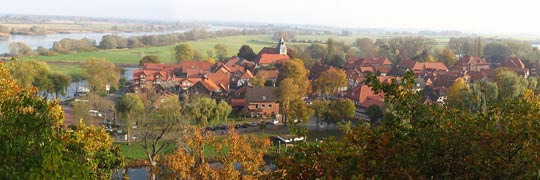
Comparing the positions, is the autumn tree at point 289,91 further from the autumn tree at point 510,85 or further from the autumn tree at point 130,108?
the autumn tree at point 510,85

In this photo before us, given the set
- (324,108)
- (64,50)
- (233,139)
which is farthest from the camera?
(64,50)

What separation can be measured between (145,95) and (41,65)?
24.2 feet

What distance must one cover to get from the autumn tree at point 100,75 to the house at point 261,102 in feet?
33.7

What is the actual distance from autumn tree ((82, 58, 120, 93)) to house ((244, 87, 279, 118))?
1027 centimetres

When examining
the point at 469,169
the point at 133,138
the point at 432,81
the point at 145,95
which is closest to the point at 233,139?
the point at 469,169

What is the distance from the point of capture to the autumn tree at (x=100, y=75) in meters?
35.9

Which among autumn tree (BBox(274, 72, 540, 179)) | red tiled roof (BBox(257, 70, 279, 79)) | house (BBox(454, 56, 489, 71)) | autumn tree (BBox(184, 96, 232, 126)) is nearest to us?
autumn tree (BBox(274, 72, 540, 179))

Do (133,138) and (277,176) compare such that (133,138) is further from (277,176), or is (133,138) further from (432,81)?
(432,81)

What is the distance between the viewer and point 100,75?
1468 inches

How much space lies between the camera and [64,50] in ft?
246

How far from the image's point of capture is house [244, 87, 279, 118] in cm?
3400

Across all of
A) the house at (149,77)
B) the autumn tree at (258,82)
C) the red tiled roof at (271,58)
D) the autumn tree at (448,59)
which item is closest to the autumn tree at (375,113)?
the autumn tree at (258,82)

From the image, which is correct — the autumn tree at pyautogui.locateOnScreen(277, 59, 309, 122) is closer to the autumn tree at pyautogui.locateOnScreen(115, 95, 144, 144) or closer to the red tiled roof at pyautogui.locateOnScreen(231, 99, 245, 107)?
the red tiled roof at pyautogui.locateOnScreen(231, 99, 245, 107)

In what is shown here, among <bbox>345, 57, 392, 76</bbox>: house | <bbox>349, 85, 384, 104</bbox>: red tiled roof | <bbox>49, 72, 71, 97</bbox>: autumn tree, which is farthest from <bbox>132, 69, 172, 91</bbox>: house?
<bbox>345, 57, 392, 76</bbox>: house
